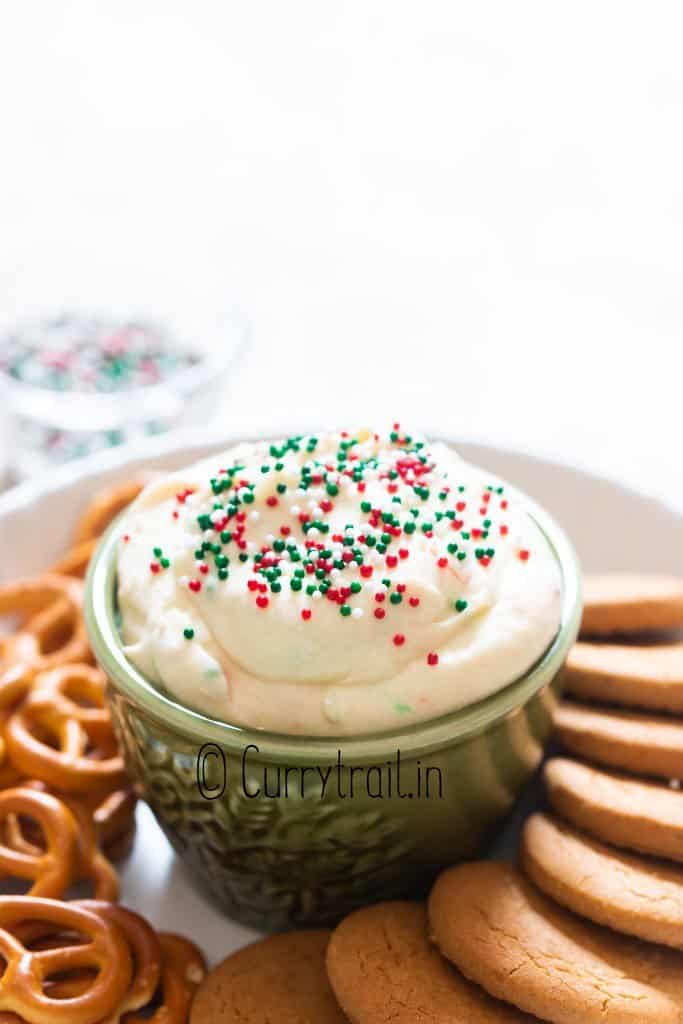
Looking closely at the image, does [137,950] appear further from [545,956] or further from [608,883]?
[608,883]

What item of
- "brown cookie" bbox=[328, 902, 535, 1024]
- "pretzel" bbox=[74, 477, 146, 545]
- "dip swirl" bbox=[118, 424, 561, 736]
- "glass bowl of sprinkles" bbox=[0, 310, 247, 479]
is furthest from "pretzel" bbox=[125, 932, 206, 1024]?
"glass bowl of sprinkles" bbox=[0, 310, 247, 479]

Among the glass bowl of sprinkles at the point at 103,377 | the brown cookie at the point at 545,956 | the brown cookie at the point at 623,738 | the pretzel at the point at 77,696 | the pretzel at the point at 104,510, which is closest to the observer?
the brown cookie at the point at 545,956

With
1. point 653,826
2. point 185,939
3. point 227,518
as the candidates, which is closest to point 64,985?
point 185,939

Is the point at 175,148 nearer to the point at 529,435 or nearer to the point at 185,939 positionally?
the point at 529,435

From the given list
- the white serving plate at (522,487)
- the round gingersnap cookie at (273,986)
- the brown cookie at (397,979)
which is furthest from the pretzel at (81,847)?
the white serving plate at (522,487)

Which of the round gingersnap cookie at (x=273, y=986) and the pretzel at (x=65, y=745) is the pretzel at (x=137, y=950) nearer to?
the round gingersnap cookie at (x=273, y=986)

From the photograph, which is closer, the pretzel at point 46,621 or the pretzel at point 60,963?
the pretzel at point 60,963
